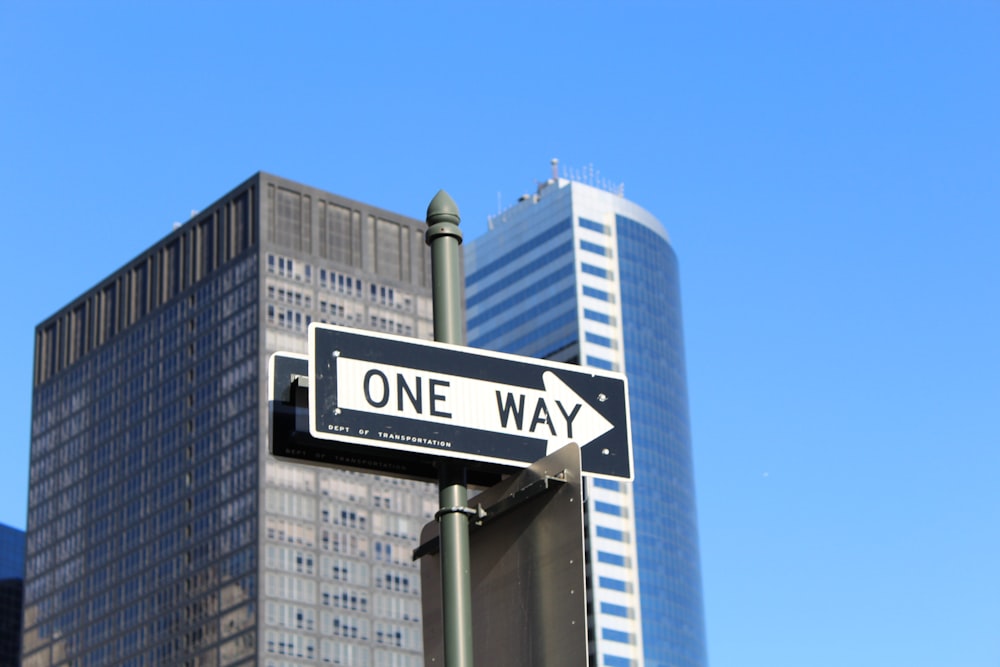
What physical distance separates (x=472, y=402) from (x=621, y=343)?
168 metres

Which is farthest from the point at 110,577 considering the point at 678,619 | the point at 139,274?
the point at 678,619

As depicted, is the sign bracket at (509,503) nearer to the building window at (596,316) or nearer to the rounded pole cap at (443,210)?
the rounded pole cap at (443,210)

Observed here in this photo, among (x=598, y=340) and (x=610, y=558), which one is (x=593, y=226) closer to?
(x=598, y=340)

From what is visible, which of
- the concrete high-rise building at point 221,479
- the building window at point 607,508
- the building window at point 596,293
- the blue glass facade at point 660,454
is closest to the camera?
the concrete high-rise building at point 221,479

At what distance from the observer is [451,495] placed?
8906 millimetres

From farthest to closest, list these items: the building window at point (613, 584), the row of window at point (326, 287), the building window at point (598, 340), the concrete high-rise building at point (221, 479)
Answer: the building window at point (598, 340)
the building window at point (613, 584)
the row of window at point (326, 287)
the concrete high-rise building at point (221, 479)

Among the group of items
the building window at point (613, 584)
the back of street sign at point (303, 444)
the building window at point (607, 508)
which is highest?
the building window at point (607, 508)

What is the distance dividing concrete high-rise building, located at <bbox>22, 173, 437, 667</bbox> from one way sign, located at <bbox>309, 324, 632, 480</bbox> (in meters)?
144

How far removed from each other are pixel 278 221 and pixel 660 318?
3995cm

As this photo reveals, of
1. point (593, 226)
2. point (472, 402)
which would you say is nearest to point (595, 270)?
point (593, 226)

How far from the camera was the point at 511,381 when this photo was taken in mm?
9133

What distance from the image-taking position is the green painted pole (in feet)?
27.9

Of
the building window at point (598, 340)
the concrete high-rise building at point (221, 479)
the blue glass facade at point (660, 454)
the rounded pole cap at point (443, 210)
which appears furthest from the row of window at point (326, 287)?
the rounded pole cap at point (443, 210)

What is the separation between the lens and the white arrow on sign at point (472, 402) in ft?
28.9
